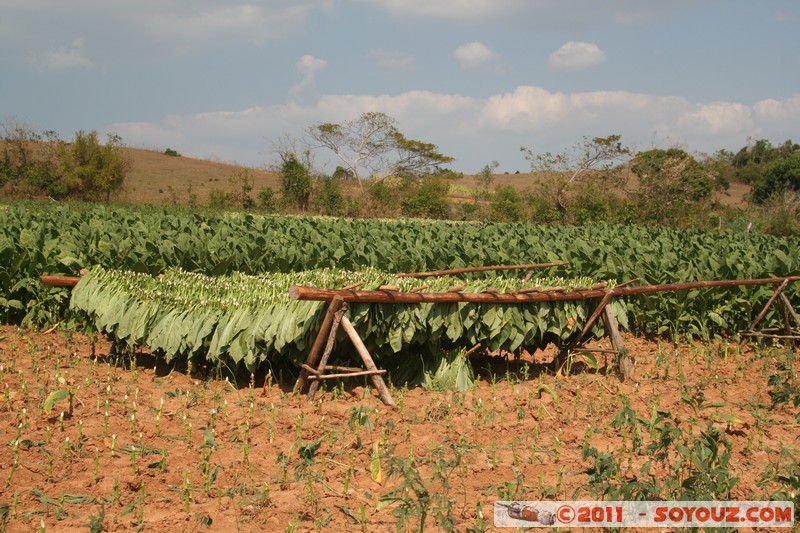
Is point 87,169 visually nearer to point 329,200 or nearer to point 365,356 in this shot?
point 329,200

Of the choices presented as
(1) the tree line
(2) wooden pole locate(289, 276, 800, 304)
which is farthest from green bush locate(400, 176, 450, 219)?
(2) wooden pole locate(289, 276, 800, 304)

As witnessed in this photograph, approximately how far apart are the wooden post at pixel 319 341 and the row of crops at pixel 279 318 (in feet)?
0.50

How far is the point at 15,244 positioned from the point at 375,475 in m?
7.43

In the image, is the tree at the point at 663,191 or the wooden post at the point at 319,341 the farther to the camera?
the tree at the point at 663,191

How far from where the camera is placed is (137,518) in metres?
4.32

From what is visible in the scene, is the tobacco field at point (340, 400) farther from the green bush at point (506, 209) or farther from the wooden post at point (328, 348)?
the green bush at point (506, 209)

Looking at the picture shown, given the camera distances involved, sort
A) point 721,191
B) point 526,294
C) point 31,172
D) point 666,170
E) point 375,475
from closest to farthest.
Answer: point 375,475, point 526,294, point 666,170, point 31,172, point 721,191

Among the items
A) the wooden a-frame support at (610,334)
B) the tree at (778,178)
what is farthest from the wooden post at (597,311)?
the tree at (778,178)

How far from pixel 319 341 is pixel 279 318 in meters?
0.50

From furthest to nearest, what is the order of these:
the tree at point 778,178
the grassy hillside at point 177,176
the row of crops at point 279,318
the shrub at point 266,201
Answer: the tree at point 778,178 < the grassy hillside at point 177,176 < the shrub at point 266,201 < the row of crops at point 279,318

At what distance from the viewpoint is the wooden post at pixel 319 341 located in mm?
6480

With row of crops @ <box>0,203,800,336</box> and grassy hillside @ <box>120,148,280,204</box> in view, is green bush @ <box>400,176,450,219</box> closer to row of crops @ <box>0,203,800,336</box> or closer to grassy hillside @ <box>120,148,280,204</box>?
grassy hillside @ <box>120,148,280,204</box>

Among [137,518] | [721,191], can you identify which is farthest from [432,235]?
[721,191]

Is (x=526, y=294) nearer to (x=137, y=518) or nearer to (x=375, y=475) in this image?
(x=375, y=475)
